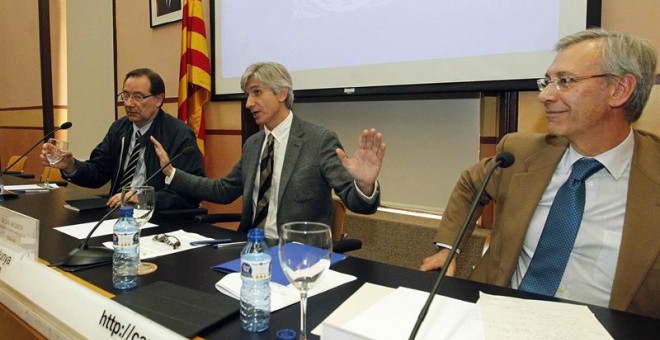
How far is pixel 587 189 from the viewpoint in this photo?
1.42 metres

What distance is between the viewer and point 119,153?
2.98m

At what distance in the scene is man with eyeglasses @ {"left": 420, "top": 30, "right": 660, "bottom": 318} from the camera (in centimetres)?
132

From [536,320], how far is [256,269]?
1.79 ft

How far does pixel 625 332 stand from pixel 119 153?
112 inches

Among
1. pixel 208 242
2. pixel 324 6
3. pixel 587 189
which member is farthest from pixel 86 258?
pixel 324 6

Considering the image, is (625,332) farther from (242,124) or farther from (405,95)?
(242,124)

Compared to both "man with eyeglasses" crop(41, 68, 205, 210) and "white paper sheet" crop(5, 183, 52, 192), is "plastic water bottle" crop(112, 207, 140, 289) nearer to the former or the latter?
"man with eyeglasses" crop(41, 68, 205, 210)

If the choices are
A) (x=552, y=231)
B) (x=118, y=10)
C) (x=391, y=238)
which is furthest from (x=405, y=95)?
(x=118, y=10)

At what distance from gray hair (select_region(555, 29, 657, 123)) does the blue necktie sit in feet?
0.83

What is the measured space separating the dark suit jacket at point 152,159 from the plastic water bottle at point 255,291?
1511 millimetres

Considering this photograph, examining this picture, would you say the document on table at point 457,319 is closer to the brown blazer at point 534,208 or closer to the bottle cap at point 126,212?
the brown blazer at point 534,208

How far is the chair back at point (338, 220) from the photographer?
6.34ft

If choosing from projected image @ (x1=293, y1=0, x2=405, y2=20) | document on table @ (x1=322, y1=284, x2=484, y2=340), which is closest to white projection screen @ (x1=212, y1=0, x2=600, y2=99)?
projected image @ (x1=293, y1=0, x2=405, y2=20)

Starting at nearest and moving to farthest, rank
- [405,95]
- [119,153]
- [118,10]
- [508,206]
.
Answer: [508,206] → [405,95] → [119,153] → [118,10]
